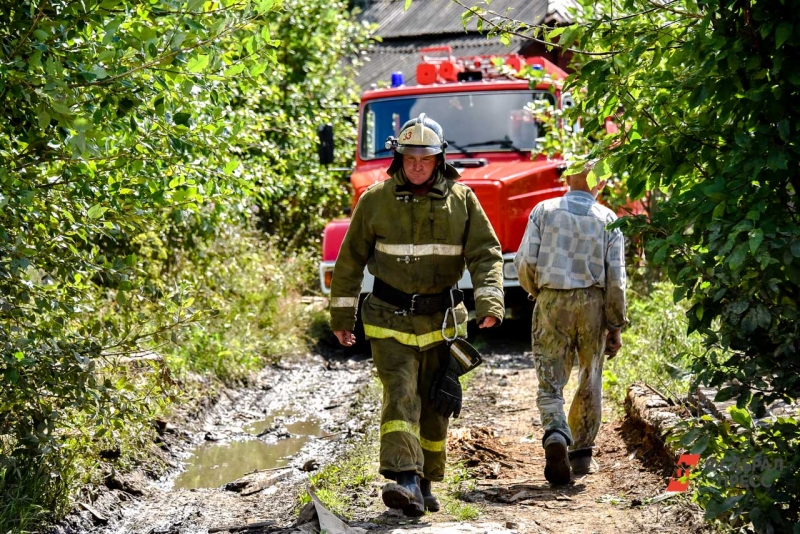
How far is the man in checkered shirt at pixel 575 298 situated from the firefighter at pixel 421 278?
799mm

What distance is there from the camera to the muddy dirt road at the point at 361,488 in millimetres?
5070

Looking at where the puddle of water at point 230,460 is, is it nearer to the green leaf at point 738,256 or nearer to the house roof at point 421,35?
the green leaf at point 738,256

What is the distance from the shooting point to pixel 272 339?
36.3 feet

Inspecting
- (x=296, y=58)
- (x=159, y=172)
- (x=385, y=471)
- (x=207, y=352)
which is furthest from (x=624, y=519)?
(x=296, y=58)

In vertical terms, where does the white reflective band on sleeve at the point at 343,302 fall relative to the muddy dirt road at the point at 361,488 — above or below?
above

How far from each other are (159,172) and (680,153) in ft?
9.13

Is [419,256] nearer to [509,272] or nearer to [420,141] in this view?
[420,141]

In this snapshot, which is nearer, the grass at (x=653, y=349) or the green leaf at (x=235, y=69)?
the green leaf at (x=235, y=69)

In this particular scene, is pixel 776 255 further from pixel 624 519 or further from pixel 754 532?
pixel 624 519

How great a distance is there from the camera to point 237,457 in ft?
24.3

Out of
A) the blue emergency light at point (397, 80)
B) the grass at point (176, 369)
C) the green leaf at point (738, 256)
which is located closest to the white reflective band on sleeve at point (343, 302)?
the grass at point (176, 369)

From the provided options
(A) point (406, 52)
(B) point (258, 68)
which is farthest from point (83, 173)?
(A) point (406, 52)

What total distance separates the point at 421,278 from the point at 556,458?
131cm

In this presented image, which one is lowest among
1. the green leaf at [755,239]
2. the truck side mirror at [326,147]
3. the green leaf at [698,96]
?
the truck side mirror at [326,147]
